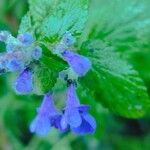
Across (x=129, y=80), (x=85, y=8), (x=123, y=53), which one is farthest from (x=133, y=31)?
(x=85, y=8)

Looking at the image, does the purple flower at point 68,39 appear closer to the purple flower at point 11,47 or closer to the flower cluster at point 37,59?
the flower cluster at point 37,59

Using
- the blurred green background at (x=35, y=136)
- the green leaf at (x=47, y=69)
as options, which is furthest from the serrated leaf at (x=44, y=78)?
the blurred green background at (x=35, y=136)

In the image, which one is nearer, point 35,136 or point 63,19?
point 63,19

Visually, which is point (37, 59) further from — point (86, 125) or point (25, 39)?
point (86, 125)

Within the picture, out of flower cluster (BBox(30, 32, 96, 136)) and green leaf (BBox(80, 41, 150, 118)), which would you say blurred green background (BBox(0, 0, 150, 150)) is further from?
flower cluster (BBox(30, 32, 96, 136))

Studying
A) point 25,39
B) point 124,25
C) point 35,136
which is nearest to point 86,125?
point 25,39

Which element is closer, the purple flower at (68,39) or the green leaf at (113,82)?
the purple flower at (68,39)
